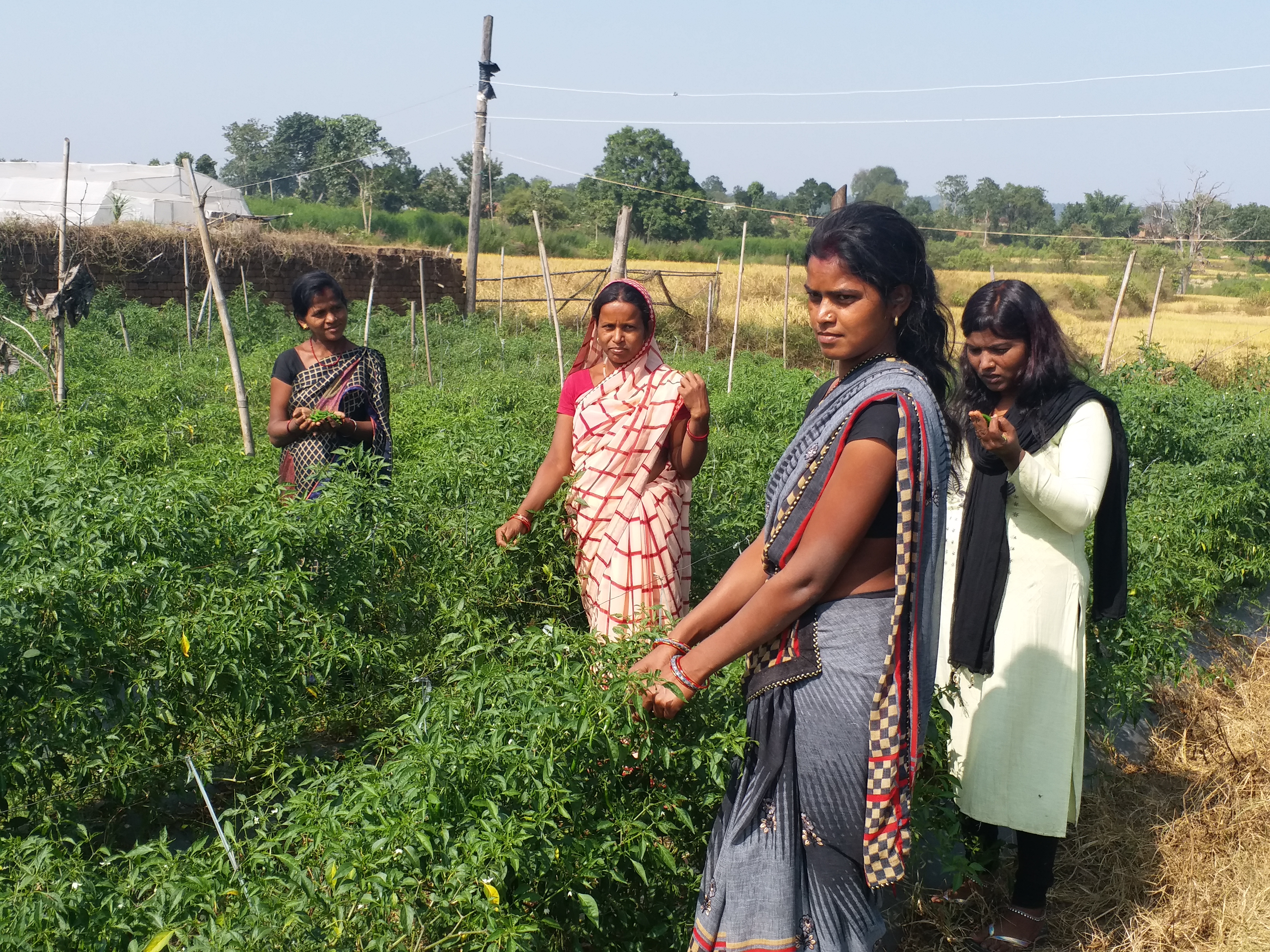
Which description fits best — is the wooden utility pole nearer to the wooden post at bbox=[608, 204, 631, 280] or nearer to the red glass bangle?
the wooden post at bbox=[608, 204, 631, 280]

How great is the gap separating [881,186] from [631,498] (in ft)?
298

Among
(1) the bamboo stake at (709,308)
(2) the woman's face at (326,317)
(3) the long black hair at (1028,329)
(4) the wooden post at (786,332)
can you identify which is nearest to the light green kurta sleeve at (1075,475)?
(3) the long black hair at (1028,329)

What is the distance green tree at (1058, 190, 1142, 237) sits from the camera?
57.9 meters

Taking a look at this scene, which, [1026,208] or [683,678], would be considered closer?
[683,678]

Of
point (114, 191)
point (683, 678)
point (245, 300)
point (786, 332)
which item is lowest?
point (683, 678)

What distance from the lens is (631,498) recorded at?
3.12 metres

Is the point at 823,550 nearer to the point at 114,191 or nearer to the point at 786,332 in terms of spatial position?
the point at 786,332

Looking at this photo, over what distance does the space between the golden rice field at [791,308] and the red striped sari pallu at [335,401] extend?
9.69 m

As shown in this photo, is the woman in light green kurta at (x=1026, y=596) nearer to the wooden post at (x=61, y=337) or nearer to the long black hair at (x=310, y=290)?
the long black hair at (x=310, y=290)

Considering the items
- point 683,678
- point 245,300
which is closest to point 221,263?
point 245,300

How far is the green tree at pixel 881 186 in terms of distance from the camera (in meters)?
64.4

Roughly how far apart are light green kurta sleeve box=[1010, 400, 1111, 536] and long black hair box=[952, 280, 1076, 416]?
111mm

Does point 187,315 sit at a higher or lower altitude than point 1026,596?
higher

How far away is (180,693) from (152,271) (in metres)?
16.0
